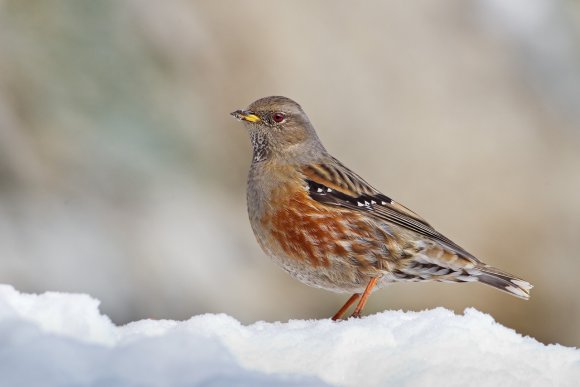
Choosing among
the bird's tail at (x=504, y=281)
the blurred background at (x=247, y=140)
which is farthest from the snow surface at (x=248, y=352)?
the blurred background at (x=247, y=140)

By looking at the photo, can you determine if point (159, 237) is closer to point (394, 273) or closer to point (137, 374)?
point (394, 273)

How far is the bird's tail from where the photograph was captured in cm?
523

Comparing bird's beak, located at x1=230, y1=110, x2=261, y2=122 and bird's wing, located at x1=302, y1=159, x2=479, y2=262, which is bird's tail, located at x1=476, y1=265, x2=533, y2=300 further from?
bird's beak, located at x1=230, y1=110, x2=261, y2=122

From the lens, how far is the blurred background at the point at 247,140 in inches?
266

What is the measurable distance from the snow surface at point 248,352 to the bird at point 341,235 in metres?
1.14

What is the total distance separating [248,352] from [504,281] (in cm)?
235

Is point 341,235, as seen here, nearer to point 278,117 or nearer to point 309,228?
point 309,228

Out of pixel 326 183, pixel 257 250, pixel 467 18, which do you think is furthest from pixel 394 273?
pixel 467 18

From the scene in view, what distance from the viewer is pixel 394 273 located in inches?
207

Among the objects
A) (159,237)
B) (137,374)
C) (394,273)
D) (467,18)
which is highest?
(467,18)

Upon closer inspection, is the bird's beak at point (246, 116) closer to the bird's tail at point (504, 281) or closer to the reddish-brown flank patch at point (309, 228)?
the reddish-brown flank patch at point (309, 228)

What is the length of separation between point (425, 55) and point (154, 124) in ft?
8.99

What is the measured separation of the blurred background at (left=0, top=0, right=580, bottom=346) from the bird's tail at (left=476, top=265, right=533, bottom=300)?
2403 millimetres

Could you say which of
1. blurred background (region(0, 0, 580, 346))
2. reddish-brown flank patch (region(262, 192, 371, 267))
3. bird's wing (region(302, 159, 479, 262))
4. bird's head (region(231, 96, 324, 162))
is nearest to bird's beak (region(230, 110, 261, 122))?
bird's head (region(231, 96, 324, 162))
